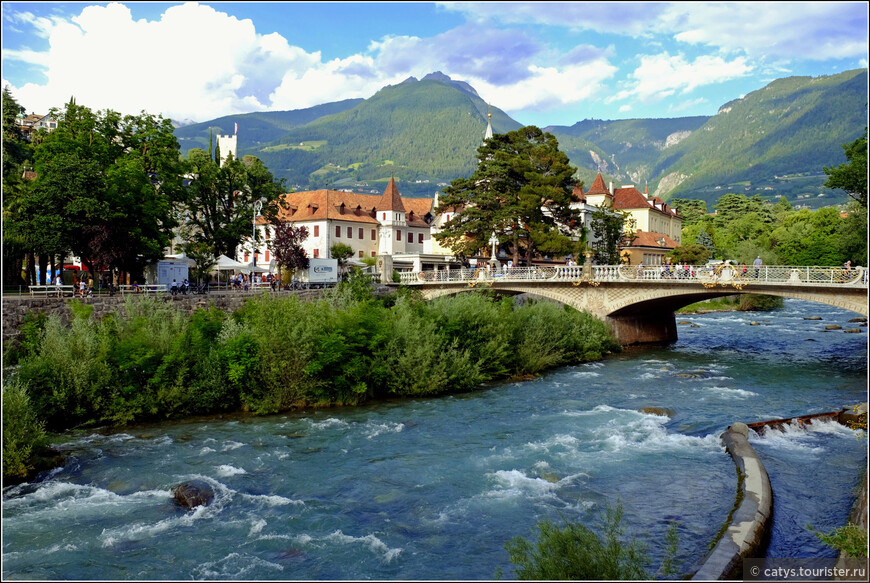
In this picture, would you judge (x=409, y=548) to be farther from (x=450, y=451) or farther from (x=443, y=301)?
(x=443, y=301)

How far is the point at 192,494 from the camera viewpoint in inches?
681

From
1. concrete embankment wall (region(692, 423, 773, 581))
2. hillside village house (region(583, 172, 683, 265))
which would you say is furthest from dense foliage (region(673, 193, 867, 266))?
concrete embankment wall (region(692, 423, 773, 581))

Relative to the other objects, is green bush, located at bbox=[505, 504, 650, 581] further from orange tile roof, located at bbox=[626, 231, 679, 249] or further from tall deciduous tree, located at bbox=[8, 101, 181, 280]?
orange tile roof, located at bbox=[626, 231, 679, 249]

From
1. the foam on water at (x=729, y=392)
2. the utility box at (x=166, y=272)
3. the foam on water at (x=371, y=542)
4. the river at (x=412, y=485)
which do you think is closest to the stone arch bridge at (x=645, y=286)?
the river at (x=412, y=485)

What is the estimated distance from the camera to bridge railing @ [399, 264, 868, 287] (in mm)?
35219

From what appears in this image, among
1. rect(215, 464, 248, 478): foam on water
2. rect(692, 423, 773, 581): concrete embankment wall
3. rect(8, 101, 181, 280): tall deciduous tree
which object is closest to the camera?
rect(692, 423, 773, 581): concrete embankment wall

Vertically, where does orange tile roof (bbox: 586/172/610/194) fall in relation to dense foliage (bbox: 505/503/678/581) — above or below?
above

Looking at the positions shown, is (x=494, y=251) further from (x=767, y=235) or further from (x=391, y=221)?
(x=767, y=235)

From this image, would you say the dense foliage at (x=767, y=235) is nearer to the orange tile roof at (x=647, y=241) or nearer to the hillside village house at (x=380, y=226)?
the orange tile roof at (x=647, y=241)

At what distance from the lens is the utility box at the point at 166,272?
4059cm

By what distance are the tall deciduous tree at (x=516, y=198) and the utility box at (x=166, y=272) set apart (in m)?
25.5

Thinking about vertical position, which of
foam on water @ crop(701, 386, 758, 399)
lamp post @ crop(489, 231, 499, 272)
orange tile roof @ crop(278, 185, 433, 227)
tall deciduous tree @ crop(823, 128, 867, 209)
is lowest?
foam on water @ crop(701, 386, 758, 399)

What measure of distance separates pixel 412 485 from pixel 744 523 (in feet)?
29.0

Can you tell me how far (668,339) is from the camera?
5166 centimetres
